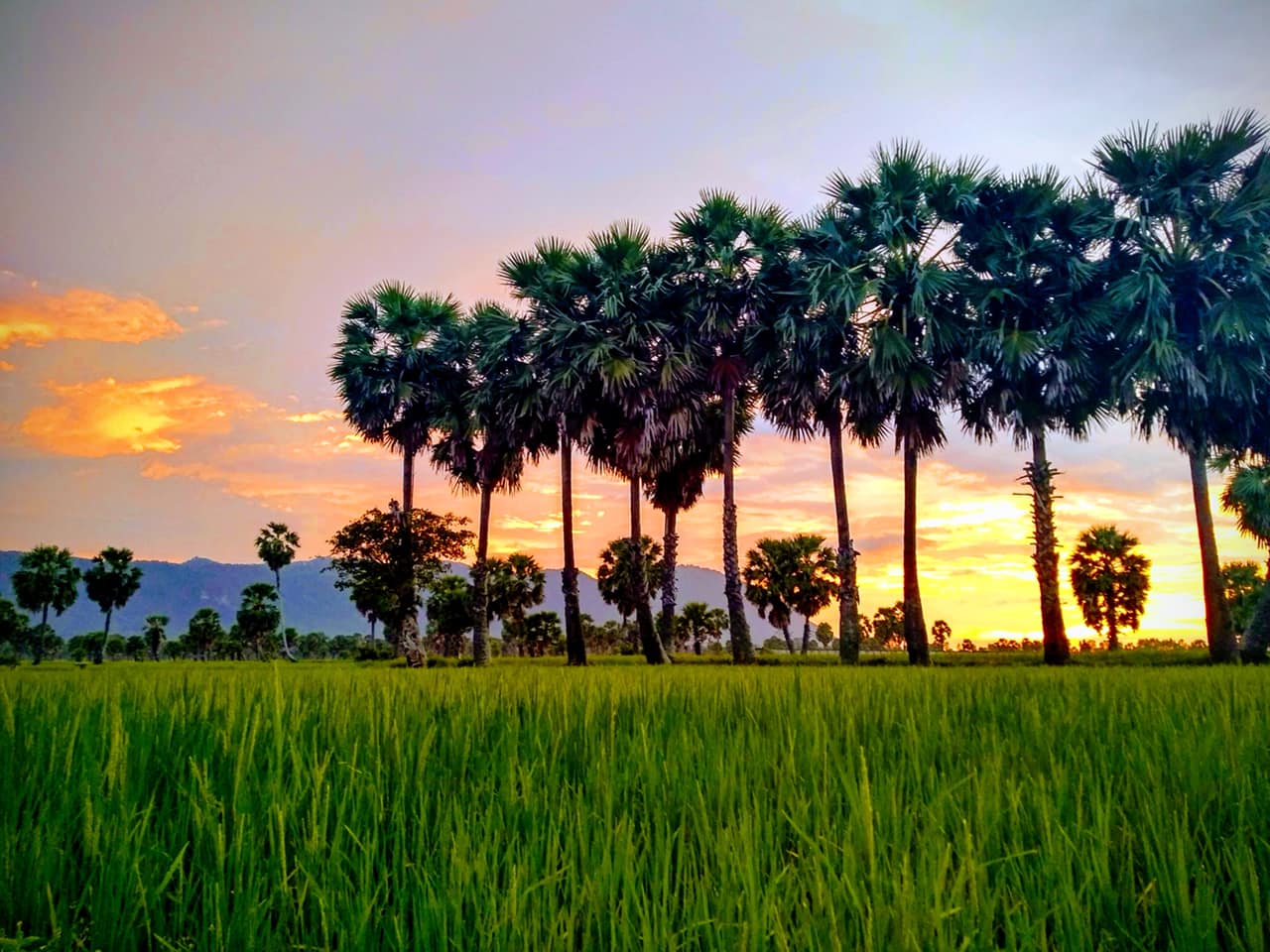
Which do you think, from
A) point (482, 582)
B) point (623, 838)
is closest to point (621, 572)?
point (482, 582)

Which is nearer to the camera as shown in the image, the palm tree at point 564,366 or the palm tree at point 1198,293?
the palm tree at point 1198,293

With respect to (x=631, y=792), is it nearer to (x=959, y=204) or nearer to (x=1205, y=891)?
(x=1205, y=891)

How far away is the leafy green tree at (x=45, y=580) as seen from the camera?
242ft

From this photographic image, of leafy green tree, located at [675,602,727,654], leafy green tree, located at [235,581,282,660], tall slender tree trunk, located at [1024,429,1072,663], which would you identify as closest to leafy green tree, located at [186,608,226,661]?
leafy green tree, located at [235,581,282,660]

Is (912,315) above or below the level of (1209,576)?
above

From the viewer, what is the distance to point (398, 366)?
34031 mm

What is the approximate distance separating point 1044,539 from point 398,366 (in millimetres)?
24883

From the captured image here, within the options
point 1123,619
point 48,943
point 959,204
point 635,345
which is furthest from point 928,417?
point 1123,619

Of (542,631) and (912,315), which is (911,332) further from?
(542,631)

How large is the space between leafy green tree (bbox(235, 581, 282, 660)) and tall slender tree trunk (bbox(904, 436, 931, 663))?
7036cm

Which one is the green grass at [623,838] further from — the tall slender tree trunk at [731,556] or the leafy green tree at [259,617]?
the leafy green tree at [259,617]

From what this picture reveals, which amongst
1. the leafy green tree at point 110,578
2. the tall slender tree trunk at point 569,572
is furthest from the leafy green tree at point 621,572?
the leafy green tree at point 110,578

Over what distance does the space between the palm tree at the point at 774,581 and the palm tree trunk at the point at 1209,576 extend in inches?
1557

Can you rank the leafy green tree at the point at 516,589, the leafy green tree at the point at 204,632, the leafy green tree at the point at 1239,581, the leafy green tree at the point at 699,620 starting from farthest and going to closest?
the leafy green tree at the point at 204,632, the leafy green tree at the point at 699,620, the leafy green tree at the point at 516,589, the leafy green tree at the point at 1239,581
